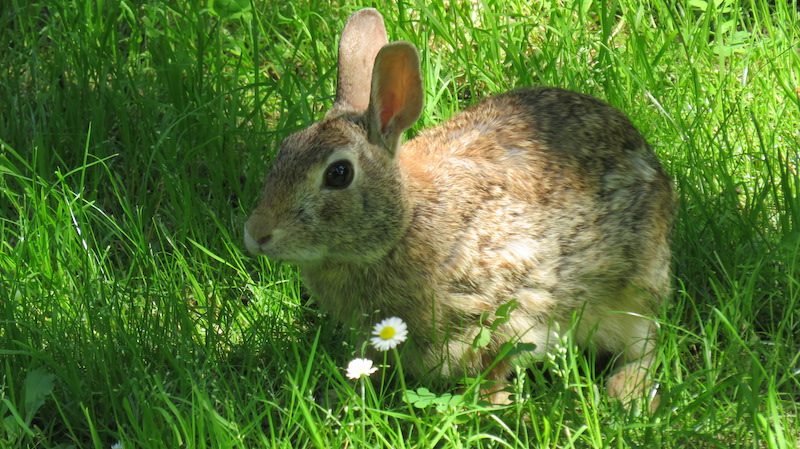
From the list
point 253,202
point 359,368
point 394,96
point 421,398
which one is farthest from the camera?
point 253,202

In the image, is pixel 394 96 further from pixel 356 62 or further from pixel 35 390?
pixel 35 390

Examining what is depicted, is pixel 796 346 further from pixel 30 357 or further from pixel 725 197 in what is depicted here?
pixel 30 357

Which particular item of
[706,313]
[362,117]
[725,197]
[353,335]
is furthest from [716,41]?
[353,335]

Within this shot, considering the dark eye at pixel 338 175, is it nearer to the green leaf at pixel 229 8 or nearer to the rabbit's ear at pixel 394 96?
the rabbit's ear at pixel 394 96

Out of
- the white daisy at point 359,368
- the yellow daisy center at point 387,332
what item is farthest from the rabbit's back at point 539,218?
the white daisy at point 359,368

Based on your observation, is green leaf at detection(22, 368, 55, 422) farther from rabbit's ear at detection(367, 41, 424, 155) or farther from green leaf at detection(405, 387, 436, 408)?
rabbit's ear at detection(367, 41, 424, 155)

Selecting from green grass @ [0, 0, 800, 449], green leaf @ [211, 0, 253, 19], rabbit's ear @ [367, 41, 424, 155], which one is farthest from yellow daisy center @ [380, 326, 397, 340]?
green leaf @ [211, 0, 253, 19]

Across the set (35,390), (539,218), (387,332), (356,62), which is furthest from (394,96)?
(35,390)
